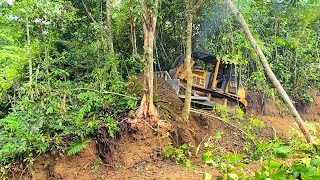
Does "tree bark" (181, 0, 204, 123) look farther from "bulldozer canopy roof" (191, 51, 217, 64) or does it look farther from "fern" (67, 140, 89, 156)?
"bulldozer canopy roof" (191, 51, 217, 64)

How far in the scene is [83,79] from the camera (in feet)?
29.0

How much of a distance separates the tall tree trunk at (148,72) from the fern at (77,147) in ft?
3.95

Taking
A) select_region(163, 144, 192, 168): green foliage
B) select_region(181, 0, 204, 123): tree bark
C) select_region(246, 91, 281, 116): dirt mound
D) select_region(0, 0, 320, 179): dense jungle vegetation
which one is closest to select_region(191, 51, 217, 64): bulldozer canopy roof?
select_region(0, 0, 320, 179): dense jungle vegetation

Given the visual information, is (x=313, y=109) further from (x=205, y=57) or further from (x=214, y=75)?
(x=205, y=57)

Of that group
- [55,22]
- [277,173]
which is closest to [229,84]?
[55,22]

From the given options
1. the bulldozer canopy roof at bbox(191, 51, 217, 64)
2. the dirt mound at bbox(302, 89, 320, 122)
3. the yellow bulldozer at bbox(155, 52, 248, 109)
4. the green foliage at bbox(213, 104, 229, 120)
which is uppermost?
the bulldozer canopy roof at bbox(191, 51, 217, 64)

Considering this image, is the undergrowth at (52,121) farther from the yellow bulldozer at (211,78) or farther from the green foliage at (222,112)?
the yellow bulldozer at (211,78)

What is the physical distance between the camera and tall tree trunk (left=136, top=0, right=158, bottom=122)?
23.8 ft

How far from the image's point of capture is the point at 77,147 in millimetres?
7004

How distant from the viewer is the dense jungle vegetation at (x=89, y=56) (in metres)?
7.07

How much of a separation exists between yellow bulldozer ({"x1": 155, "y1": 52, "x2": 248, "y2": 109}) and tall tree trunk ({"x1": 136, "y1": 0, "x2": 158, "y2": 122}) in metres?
2.62

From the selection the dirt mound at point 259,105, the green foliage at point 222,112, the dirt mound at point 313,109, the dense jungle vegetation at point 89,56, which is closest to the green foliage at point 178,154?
the dense jungle vegetation at point 89,56

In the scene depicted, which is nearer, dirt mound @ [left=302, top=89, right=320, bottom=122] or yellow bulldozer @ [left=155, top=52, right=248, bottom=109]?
yellow bulldozer @ [left=155, top=52, right=248, bottom=109]

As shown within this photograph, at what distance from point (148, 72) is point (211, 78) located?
157 inches
